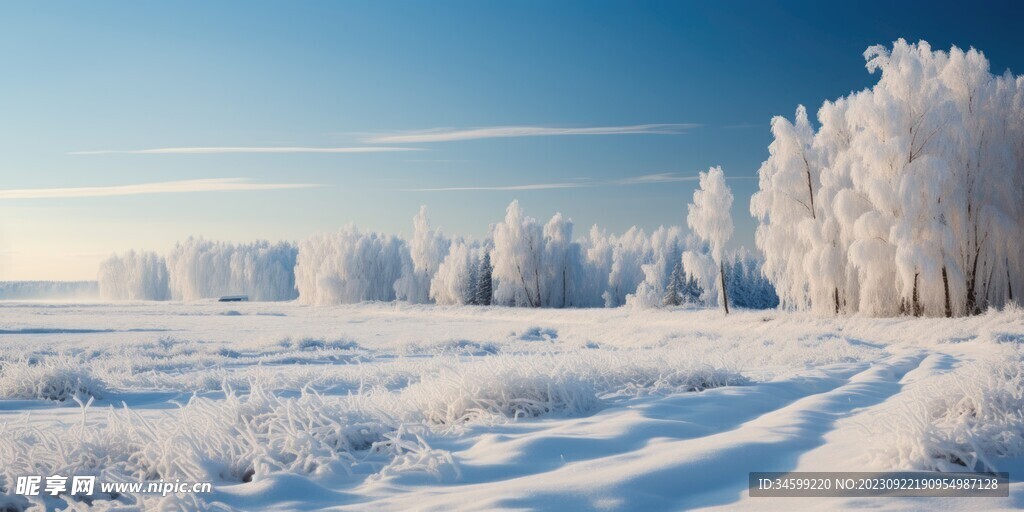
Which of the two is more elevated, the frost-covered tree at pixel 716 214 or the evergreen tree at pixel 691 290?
the frost-covered tree at pixel 716 214

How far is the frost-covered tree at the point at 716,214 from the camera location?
31.5m

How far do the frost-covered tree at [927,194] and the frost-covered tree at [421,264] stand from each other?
41020 mm

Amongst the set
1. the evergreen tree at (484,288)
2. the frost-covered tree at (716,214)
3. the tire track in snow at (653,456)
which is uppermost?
the frost-covered tree at (716,214)

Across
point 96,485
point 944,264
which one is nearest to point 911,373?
point 96,485

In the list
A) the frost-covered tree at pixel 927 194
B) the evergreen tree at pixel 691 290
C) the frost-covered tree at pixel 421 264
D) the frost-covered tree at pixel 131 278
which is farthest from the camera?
the frost-covered tree at pixel 131 278

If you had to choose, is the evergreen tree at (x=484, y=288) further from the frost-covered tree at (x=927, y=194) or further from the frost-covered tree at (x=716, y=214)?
the frost-covered tree at (x=927, y=194)

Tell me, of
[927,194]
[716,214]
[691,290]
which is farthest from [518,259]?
[927,194]

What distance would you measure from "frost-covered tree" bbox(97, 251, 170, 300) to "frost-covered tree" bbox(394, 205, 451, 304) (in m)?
59.2

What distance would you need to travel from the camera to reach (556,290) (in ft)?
174

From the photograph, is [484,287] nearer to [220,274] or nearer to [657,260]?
[657,260]

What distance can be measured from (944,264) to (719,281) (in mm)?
13707

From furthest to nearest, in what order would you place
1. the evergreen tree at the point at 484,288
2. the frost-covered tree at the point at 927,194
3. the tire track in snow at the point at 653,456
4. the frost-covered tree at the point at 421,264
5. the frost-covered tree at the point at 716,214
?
the frost-covered tree at the point at 421,264 < the evergreen tree at the point at 484,288 < the frost-covered tree at the point at 716,214 < the frost-covered tree at the point at 927,194 < the tire track in snow at the point at 653,456

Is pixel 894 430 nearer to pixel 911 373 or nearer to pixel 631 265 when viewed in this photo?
pixel 911 373

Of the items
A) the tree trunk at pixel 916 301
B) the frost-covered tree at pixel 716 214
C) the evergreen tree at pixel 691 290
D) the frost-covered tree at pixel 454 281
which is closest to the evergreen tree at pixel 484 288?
the frost-covered tree at pixel 454 281
